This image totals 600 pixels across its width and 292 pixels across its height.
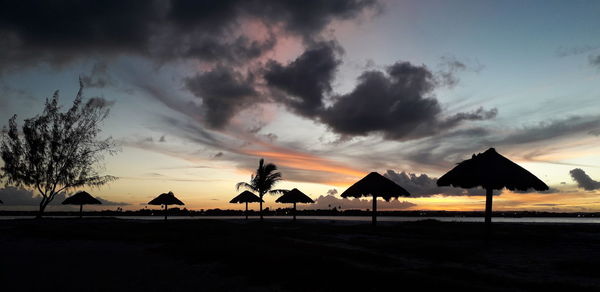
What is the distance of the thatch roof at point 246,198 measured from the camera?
123 ft

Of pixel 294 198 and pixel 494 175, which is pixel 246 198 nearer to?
pixel 294 198

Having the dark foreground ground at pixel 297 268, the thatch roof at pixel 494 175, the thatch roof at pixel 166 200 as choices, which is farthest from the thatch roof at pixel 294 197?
the dark foreground ground at pixel 297 268

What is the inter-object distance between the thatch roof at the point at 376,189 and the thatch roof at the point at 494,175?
6266 millimetres

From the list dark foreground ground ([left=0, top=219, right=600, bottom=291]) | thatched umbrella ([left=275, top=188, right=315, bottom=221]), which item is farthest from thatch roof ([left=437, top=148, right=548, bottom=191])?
thatched umbrella ([left=275, top=188, right=315, bottom=221])

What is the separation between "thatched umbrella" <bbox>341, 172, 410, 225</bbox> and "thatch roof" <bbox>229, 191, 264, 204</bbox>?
17.7 meters

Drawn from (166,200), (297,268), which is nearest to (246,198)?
(166,200)

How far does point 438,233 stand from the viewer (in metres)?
16.9

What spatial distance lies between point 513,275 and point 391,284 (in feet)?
9.81

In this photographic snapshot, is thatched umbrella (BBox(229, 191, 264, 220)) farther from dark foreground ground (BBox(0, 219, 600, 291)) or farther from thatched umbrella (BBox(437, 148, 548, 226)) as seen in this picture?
thatched umbrella (BBox(437, 148, 548, 226))

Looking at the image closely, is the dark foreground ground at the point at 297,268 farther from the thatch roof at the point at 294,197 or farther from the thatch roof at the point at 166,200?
the thatch roof at the point at 166,200

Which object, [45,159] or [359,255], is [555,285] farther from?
[45,159]

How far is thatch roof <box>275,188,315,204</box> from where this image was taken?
33250 mm

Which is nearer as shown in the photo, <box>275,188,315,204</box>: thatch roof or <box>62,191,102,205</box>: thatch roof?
<box>275,188,315,204</box>: thatch roof

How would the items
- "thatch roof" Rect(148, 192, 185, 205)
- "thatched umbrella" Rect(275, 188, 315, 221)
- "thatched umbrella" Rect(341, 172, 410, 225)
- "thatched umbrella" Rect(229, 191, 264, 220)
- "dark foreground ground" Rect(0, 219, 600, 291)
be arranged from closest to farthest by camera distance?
"dark foreground ground" Rect(0, 219, 600, 291), "thatched umbrella" Rect(341, 172, 410, 225), "thatched umbrella" Rect(275, 188, 315, 221), "thatch roof" Rect(148, 192, 185, 205), "thatched umbrella" Rect(229, 191, 264, 220)
